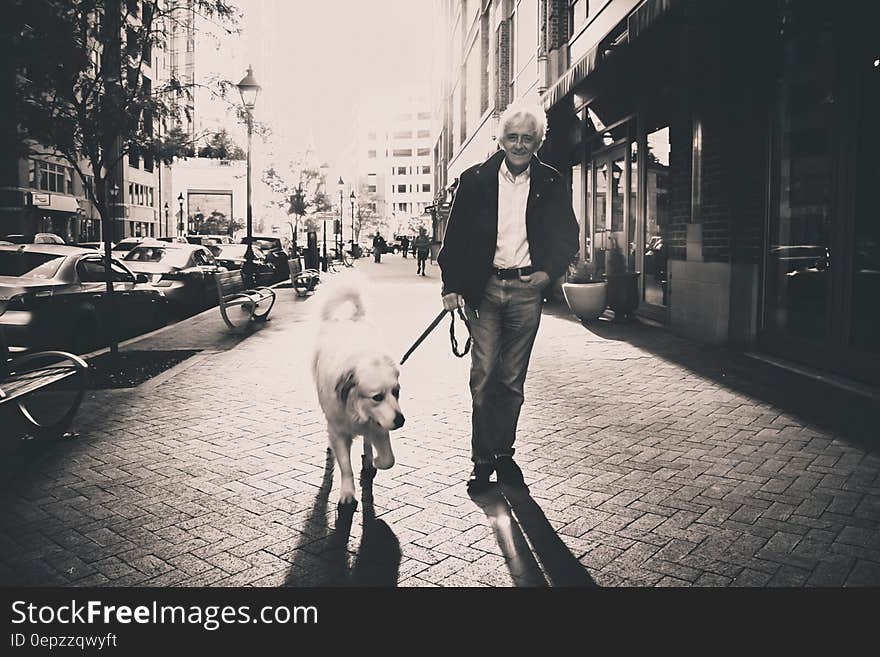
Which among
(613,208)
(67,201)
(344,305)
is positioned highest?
(67,201)

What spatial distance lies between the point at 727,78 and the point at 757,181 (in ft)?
4.62

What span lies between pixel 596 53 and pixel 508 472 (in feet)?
32.2

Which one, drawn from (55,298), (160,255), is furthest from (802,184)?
(160,255)

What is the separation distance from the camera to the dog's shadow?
3.50 m

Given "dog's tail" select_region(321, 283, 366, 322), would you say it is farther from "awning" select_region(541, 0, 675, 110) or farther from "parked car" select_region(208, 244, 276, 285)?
"parked car" select_region(208, 244, 276, 285)

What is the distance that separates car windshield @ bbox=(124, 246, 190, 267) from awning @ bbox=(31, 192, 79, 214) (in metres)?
36.1

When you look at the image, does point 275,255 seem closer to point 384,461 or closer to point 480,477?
point 480,477

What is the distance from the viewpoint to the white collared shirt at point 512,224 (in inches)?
185

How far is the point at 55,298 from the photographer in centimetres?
967

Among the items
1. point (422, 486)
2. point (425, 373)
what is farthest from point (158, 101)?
point (422, 486)

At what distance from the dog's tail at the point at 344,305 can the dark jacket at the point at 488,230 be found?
596 mm

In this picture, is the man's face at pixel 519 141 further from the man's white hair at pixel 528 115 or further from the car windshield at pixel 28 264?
the car windshield at pixel 28 264

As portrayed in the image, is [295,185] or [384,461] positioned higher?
[295,185]

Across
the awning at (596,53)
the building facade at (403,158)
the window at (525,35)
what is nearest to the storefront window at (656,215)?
the awning at (596,53)
